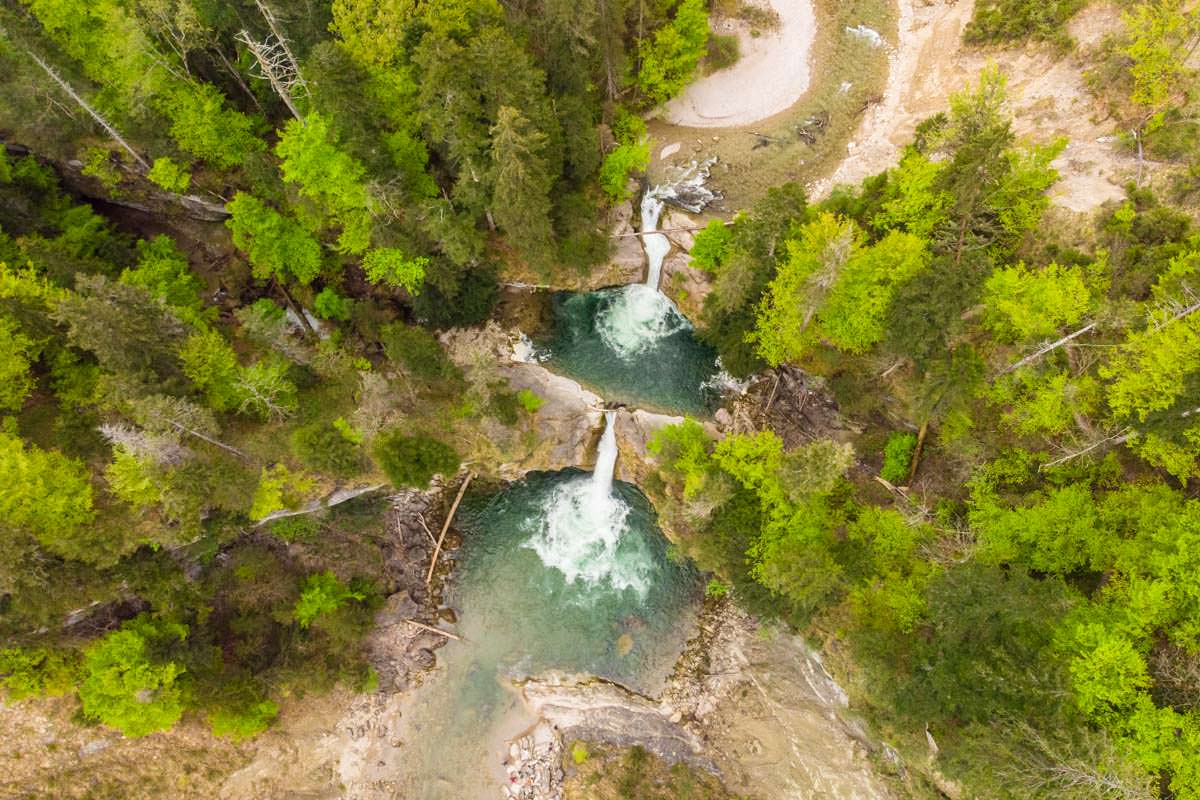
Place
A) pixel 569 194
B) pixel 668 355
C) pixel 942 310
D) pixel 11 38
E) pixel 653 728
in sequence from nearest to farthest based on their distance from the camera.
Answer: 1. pixel 942 310
2. pixel 11 38
3. pixel 653 728
4. pixel 569 194
5. pixel 668 355

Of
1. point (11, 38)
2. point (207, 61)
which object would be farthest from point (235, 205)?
point (11, 38)

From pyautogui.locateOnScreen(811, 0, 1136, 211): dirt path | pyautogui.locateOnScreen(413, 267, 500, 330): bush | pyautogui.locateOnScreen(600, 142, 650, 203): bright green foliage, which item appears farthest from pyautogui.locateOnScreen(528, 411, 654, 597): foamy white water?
pyautogui.locateOnScreen(811, 0, 1136, 211): dirt path

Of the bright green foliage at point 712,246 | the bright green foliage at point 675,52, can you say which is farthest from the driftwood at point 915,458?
the bright green foliage at point 675,52

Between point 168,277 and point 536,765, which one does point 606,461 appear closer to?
point 536,765

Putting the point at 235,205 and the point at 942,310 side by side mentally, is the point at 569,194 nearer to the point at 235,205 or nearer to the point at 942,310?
the point at 235,205

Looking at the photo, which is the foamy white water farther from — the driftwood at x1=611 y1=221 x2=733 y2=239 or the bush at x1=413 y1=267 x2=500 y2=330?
the driftwood at x1=611 y1=221 x2=733 y2=239
